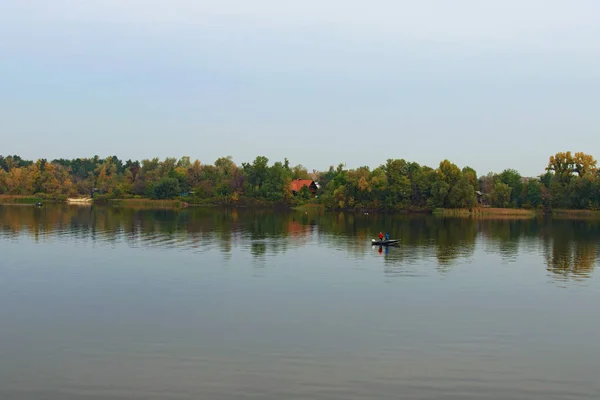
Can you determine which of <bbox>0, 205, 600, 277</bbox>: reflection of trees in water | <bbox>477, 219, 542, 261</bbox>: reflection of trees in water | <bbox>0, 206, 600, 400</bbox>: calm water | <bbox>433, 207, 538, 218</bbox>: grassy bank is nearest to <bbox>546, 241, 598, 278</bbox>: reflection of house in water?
<bbox>0, 205, 600, 277</bbox>: reflection of trees in water

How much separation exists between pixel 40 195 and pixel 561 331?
6891 inches

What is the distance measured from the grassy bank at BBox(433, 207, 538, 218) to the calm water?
72.7 meters

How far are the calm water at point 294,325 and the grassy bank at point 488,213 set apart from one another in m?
72.7

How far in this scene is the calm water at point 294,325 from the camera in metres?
16.9

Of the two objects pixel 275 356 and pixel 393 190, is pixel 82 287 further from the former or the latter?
pixel 393 190

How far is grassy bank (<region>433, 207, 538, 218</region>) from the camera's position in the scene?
11756 centimetres

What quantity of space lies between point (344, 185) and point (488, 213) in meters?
37.9

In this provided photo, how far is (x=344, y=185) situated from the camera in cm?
14050

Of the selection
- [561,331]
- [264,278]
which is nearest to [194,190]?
[264,278]

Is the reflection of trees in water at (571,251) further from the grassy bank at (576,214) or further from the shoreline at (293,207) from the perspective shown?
the grassy bank at (576,214)

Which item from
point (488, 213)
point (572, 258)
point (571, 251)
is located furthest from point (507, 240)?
point (488, 213)

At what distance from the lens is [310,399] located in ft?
51.4

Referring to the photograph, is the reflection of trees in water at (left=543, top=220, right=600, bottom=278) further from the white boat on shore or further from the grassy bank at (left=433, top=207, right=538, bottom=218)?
the white boat on shore

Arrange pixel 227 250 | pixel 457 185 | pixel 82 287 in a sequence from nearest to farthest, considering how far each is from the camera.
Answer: pixel 82 287 → pixel 227 250 → pixel 457 185
